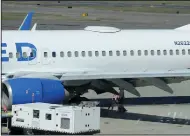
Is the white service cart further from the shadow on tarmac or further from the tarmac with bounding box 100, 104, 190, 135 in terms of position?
the shadow on tarmac

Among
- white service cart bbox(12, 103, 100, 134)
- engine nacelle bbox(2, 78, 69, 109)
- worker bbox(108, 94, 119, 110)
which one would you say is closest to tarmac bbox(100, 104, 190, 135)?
worker bbox(108, 94, 119, 110)

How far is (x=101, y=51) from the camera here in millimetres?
34688

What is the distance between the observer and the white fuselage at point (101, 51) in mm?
33562

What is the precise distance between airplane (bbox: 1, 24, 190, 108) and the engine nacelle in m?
0.04

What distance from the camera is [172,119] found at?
31281mm

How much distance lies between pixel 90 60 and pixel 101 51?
0.75 m

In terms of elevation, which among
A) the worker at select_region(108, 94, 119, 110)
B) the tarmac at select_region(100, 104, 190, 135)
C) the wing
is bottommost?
the tarmac at select_region(100, 104, 190, 135)

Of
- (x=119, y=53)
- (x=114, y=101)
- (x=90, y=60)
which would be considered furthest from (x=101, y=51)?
(x=114, y=101)

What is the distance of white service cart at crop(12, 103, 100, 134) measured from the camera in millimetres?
25250

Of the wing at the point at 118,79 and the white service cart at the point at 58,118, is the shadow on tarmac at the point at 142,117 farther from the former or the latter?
the white service cart at the point at 58,118

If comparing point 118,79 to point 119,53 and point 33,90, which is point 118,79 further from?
point 119,53

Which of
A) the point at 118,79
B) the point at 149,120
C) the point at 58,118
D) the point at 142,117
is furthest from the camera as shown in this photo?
the point at 142,117

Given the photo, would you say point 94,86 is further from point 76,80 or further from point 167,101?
point 167,101

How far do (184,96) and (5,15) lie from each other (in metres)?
69.4
